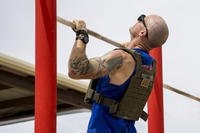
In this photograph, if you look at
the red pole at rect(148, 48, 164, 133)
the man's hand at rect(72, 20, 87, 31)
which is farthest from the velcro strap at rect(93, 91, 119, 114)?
the red pole at rect(148, 48, 164, 133)

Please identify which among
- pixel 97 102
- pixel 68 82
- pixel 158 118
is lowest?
pixel 97 102

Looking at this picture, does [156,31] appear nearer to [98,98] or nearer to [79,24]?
[79,24]

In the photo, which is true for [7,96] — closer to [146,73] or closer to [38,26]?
[38,26]

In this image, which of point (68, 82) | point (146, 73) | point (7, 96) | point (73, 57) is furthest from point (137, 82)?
point (7, 96)

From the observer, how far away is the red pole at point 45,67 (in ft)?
21.8

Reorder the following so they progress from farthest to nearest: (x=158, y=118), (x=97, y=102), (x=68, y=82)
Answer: (x=68, y=82), (x=158, y=118), (x=97, y=102)

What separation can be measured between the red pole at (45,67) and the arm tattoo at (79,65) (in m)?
1.40

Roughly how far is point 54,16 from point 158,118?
3.09m

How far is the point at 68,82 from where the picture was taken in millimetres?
12445

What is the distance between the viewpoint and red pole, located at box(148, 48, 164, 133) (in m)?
8.99

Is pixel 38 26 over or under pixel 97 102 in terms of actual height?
over

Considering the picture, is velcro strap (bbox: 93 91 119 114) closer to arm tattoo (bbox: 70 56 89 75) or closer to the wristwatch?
arm tattoo (bbox: 70 56 89 75)

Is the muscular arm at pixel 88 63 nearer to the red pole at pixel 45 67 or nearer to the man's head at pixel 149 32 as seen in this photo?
the man's head at pixel 149 32

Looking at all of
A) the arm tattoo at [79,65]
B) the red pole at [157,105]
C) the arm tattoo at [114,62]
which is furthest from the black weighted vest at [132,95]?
the red pole at [157,105]
